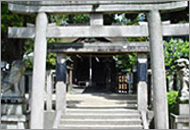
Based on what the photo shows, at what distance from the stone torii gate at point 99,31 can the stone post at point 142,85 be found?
2381mm

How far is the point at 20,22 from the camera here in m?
11.5

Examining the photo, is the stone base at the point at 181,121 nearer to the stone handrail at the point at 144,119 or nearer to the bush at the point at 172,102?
the bush at the point at 172,102

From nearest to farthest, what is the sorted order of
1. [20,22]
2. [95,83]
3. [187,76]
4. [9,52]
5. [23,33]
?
[23,33]
[187,76]
[20,22]
[9,52]
[95,83]

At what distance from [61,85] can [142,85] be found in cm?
325

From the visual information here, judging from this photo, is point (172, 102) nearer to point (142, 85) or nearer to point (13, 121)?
point (142, 85)

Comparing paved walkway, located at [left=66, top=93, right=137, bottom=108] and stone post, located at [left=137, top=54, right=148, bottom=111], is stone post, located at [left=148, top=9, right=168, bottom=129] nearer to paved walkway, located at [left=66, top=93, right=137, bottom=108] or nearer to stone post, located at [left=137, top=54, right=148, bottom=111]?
stone post, located at [left=137, top=54, right=148, bottom=111]

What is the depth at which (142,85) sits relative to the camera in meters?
8.77

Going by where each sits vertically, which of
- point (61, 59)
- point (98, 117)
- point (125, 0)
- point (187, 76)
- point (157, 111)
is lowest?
point (98, 117)

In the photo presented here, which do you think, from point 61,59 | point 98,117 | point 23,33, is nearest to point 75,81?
point 61,59

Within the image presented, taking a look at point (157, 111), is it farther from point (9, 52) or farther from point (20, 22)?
point (9, 52)

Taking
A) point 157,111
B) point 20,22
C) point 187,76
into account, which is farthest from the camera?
point 20,22

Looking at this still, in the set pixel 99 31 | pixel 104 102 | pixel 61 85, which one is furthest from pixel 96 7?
pixel 104 102

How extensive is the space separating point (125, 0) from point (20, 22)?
713 cm

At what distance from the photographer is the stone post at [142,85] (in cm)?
851
